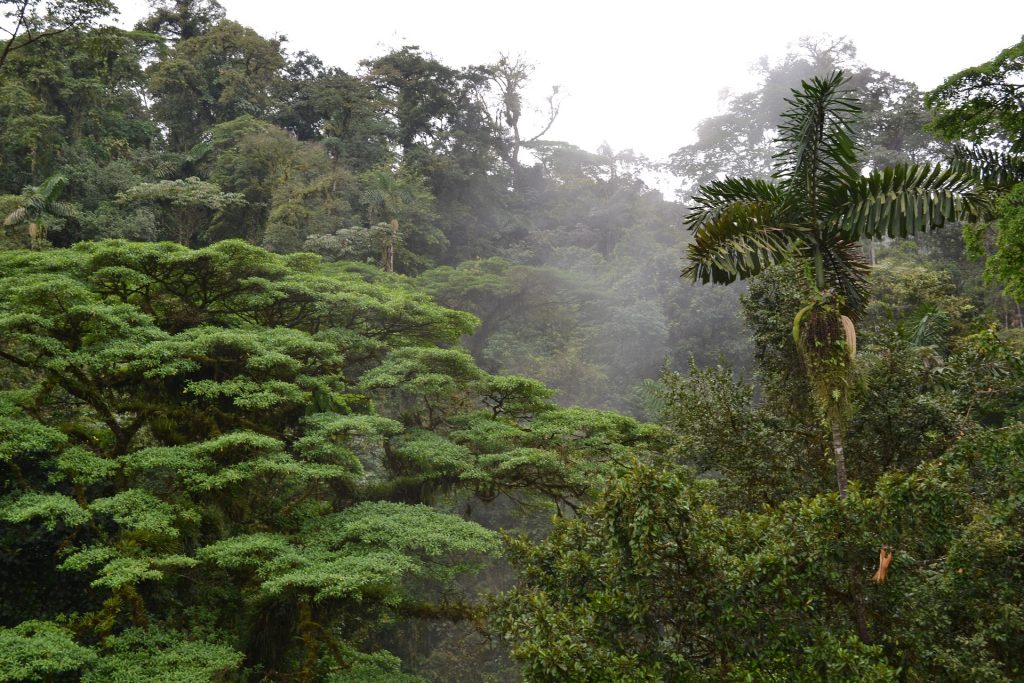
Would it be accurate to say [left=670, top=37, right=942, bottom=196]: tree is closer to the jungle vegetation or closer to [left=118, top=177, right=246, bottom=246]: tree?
the jungle vegetation

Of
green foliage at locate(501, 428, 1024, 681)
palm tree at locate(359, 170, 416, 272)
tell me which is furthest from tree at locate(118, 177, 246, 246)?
green foliage at locate(501, 428, 1024, 681)

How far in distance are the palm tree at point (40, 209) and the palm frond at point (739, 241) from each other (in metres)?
12.3

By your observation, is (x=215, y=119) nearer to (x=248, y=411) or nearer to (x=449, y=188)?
(x=449, y=188)

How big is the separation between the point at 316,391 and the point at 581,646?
674cm

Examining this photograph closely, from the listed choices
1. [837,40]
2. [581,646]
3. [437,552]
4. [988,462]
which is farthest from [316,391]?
[837,40]

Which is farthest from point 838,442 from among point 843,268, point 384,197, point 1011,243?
point 384,197

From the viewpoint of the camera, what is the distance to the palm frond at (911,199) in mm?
5406

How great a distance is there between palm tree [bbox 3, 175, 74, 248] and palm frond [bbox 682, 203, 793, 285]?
12.3m

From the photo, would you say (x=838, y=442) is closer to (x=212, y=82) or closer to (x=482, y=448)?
(x=482, y=448)

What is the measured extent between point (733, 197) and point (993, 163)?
2388 mm

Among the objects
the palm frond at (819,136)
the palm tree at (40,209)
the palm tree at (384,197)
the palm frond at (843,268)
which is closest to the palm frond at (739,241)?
the palm frond at (843,268)

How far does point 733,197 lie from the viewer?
19.7 ft

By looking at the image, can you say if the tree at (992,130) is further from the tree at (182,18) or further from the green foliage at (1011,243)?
the tree at (182,18)

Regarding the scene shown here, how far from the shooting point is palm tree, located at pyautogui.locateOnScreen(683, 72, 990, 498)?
5160 mm
